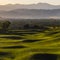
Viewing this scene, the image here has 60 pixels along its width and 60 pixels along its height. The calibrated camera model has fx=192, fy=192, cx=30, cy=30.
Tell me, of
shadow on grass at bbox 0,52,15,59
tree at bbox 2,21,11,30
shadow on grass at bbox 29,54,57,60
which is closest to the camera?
shadow on grass at bbox 29,54,57,60

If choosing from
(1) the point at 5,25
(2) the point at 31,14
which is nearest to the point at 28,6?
(2) the point at 31,14

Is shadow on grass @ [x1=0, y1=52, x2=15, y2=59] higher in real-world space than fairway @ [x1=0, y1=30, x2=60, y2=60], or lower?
lower

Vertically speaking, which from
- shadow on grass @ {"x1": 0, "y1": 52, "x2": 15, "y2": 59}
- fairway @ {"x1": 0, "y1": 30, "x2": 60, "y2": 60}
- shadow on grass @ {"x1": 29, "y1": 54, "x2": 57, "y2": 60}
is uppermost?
fairway @ {"x1": 0, "y1": 30, "x2": 60, "y2": 60}

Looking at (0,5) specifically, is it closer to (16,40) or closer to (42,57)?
(16,40)

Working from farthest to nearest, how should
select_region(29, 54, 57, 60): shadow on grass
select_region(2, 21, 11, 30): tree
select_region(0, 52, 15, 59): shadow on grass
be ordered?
select_region(2, 21, 11, 30): tree, select_region(0, 52, 15, 59): shadow on grass, select_region(29, 54, 57, 60): shadow on grass

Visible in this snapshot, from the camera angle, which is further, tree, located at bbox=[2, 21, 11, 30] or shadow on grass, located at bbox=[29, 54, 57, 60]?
tree, located at bbox=[2, 21, 11, 30]

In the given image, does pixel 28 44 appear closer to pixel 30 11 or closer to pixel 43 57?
pixel 43 57

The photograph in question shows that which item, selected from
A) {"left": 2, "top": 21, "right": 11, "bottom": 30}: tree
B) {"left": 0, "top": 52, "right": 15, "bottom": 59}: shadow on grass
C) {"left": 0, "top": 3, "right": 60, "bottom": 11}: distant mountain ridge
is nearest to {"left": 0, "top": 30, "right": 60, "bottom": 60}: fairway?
{"left": 0, "top": 52, "right": 15, "bottom": 59}: shadow on grass

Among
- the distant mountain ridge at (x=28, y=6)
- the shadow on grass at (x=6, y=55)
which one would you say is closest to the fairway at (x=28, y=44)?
the shadow on grass at (x=6, y=55)

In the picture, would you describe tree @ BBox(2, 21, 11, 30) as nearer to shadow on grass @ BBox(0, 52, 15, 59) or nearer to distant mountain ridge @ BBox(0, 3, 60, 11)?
distant mountain ridge @ BBox(0, 3, 60, 11)
